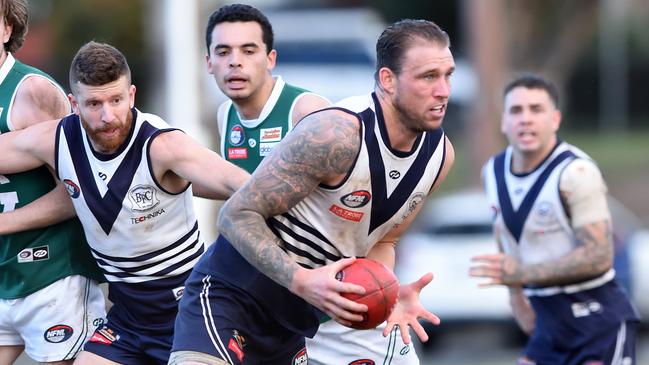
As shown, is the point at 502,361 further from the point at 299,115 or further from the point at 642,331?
the point at 299,115

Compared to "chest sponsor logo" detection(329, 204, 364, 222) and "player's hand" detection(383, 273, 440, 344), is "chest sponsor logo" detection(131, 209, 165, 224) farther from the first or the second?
"player's hand" detection(383, 273, 440, 344)

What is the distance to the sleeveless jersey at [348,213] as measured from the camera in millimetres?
5969

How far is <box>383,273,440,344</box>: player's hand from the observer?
6.04m

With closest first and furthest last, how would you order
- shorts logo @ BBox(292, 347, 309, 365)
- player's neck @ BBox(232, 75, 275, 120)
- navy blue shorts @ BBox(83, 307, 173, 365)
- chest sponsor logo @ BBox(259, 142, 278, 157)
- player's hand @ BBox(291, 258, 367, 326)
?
player's hand @ BBox(291, 258, 367, 326) < shorts logo @ BBox(292, 347, 309, 365) < navy blue shorts @ BBox(83, 307, 173, 365) < chest sponsor logo @ BBox(259, 142, 278, 157) < player's neck @ BBox(232, 75, 275, 120)

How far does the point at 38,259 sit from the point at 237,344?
4.69 ft

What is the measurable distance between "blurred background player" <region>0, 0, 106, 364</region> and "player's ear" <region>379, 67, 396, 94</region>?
1.87 meters

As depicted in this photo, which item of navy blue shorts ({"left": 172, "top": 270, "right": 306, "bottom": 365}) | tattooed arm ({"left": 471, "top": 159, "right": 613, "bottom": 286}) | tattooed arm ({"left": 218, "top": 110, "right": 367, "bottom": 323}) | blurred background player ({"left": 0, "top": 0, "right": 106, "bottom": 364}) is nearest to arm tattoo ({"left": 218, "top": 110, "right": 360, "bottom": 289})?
tattooed arm ({"left": 218, "top": 110, "right": 367, "bottom": 323})

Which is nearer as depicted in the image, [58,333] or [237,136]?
[58,333]

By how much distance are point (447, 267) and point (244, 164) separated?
788cm

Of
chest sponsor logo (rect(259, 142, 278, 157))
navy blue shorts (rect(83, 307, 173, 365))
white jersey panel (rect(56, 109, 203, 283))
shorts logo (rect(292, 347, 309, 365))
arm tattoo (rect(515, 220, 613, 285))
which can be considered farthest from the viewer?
arm tattoo (rect(515, 220, 613, 285))

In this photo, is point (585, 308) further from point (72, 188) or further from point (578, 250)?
point (72, 188)

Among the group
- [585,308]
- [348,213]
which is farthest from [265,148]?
[585,308]

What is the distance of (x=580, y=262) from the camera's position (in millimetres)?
8109

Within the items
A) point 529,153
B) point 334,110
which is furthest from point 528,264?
point 334,110
